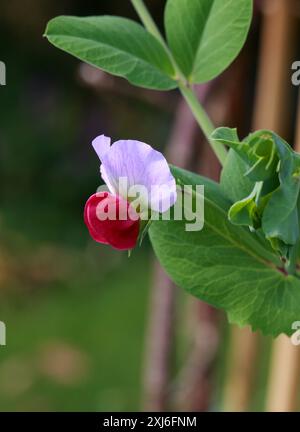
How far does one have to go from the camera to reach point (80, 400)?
175 cm

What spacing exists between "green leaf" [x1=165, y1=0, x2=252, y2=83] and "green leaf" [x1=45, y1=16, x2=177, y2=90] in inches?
0.4

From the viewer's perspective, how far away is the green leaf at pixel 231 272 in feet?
1.15

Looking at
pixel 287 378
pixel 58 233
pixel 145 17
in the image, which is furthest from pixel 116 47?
pixel 58 233

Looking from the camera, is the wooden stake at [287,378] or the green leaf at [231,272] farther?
the wooden stake at [287,378]

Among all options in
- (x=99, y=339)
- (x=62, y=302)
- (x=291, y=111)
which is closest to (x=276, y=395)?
(x=99, y=339)

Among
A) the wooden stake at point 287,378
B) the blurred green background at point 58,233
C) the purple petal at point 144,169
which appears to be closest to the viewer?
the purple petal at point 144,169

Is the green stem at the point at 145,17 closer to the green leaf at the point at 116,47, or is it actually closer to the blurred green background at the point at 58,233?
the green leaf at the point at 116,47

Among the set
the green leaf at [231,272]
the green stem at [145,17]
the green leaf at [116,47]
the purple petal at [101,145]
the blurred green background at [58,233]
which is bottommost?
the green leaf at [231,272]

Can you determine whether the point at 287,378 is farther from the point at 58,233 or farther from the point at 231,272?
the point at 58,233

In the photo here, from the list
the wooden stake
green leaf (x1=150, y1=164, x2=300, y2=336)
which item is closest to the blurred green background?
the wooden stake

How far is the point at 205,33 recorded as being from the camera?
38cm

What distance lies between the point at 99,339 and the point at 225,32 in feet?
5.56

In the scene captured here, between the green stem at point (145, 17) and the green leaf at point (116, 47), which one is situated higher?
the green stem at point (145, 17)

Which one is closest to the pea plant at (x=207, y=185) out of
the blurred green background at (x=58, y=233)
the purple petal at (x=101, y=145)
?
the purple petal at (x=101, y=145)
